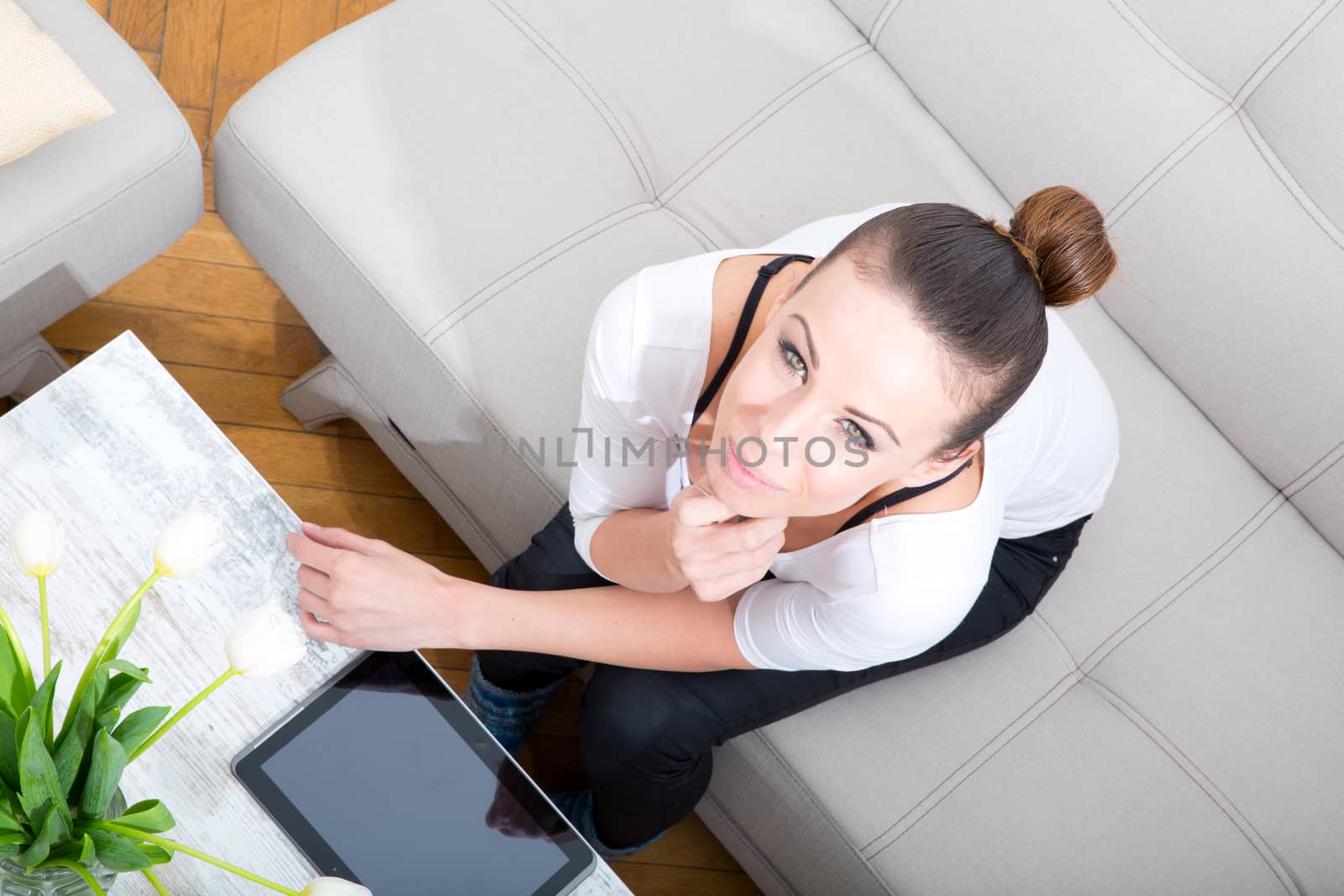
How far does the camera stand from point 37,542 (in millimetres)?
735

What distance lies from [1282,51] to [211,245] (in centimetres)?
146

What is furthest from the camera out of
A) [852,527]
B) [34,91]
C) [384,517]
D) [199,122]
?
[199,122]

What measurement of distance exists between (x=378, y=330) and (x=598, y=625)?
433mm

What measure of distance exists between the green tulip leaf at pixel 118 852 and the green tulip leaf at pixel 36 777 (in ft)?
0.09

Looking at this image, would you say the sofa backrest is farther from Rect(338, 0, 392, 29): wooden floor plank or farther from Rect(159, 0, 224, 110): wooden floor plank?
Rect(159, 0, 224, 110): wooden floor plank

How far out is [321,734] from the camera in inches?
39.6

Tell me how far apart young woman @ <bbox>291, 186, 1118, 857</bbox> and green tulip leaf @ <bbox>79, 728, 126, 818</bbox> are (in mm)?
290

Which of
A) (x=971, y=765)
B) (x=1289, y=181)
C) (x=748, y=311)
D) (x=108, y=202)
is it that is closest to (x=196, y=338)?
(x=108, y=202)

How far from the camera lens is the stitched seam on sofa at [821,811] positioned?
3.90ft

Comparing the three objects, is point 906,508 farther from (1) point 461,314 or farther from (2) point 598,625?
(1) point 461,314

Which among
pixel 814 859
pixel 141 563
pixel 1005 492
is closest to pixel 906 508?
pixel 1005 492

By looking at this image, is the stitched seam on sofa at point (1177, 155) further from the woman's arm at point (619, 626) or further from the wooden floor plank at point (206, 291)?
the wooden floor plank at point (206, 291)

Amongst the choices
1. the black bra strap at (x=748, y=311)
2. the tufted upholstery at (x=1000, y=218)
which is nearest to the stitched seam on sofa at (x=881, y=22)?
the tufted upholstery at (x=1000, y=218)

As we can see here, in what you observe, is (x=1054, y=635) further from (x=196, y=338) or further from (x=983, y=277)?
(x=196, y=338)
